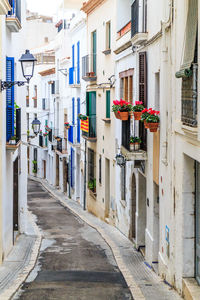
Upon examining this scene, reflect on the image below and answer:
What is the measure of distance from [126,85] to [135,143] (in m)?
4.69

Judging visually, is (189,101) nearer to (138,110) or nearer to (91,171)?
(138,110)

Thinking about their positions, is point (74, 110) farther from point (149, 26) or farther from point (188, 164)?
point (188, 164)

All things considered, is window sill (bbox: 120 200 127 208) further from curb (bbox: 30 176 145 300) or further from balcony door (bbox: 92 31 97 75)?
balcony door (bbox: 92 31 97 75)

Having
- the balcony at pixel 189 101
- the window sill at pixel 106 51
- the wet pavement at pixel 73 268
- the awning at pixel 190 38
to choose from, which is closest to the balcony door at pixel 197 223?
the balcony at pixel 189 101

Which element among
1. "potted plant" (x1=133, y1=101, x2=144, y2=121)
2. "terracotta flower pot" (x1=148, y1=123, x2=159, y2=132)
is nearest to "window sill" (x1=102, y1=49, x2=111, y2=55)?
"potted plant" (x1=133, y1=101, x2=144, y2=121)

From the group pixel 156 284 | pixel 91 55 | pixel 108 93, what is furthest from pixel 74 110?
pixel 156 284

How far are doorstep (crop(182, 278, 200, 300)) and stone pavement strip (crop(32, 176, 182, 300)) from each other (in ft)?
1.40

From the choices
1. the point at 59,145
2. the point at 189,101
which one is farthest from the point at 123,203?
the point at 59,145

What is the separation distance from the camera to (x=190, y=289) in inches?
395

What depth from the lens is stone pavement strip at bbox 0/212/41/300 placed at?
11879 millimetres

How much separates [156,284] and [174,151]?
3.02 meters

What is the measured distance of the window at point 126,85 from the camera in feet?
60.8

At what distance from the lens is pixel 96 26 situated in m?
26.0

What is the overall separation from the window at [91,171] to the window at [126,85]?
25.8 ft
